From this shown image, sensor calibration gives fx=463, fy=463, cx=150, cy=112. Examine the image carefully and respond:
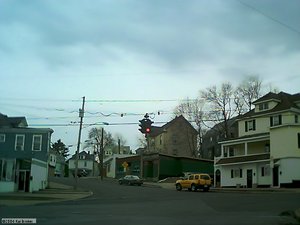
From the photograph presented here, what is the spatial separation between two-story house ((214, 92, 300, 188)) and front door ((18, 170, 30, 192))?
25759 mm

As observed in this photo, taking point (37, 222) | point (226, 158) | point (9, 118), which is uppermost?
point (9, 118)

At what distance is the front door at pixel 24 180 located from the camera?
48.4m

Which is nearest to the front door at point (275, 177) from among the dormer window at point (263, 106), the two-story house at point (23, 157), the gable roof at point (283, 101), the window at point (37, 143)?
the gable roof at point (283, 101)

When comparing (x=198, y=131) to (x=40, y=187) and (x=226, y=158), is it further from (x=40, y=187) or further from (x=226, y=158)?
(x=40, y=187)

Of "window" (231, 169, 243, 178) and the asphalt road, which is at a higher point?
"window" (231, 169, 243, 178)

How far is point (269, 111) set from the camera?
193 feet

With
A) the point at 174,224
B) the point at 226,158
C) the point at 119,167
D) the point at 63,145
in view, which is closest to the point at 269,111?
the point at 226,158

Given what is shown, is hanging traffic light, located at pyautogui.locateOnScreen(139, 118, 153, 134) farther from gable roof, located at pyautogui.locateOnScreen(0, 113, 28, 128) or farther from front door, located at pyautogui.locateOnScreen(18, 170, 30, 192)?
gable roof, located at pyautogui.locateOnScreen(0, 113, 28, 128)

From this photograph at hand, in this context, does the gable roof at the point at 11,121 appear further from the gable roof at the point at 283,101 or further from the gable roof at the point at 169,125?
the gable roof at the point at 169,125

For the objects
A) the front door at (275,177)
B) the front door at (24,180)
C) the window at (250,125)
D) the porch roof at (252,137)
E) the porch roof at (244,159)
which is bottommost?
the front door at (24,180)

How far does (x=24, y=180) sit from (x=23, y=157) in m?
2.55

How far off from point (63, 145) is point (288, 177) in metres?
109

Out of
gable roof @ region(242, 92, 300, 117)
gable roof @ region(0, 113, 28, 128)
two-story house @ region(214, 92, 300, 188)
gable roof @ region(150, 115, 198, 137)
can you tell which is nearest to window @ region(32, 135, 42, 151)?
gable roof @ region(0, 113, 28, 128)

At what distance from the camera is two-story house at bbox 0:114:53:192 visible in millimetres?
47500
